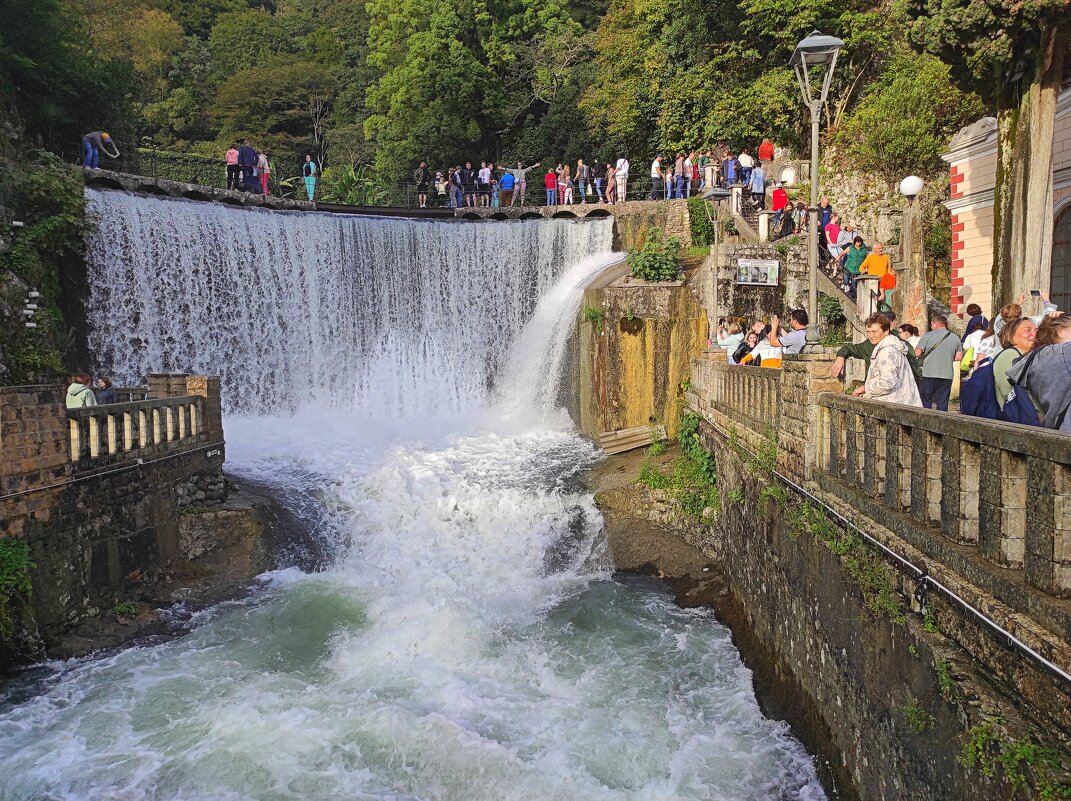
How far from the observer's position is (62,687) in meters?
8.05

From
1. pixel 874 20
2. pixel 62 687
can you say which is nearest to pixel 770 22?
pixel 874 20

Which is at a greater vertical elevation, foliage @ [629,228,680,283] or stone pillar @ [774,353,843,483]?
foliage @ [629,228,680,283]

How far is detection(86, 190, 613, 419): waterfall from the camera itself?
16844mm

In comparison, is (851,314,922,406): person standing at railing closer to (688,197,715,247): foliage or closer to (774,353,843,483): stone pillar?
(774,353,843,483): stone pillar

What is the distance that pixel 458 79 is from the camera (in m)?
32.4

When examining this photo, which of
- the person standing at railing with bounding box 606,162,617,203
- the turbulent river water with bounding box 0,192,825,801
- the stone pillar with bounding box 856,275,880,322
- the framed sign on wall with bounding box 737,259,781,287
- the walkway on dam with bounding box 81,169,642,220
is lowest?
the turbulent river water with bounding box 0,192,825,801

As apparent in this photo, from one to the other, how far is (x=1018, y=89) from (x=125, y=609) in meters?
14.2

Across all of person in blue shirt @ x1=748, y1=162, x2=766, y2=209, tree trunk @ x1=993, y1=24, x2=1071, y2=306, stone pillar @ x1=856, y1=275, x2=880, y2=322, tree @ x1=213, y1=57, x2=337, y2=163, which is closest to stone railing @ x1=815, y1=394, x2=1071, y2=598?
tree trunk @ x1=993, y1=24, x2=1071, y2=306

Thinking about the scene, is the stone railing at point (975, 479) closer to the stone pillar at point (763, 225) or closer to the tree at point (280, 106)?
the stone pillar at point (763, 225)

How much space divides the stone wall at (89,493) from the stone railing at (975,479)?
8.13m

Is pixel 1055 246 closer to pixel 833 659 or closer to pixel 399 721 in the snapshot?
pixel 833 659

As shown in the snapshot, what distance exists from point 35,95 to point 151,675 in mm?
17566

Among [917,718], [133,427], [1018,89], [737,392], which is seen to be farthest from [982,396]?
[133,427]

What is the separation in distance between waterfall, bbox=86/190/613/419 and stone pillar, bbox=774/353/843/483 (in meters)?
11.6
